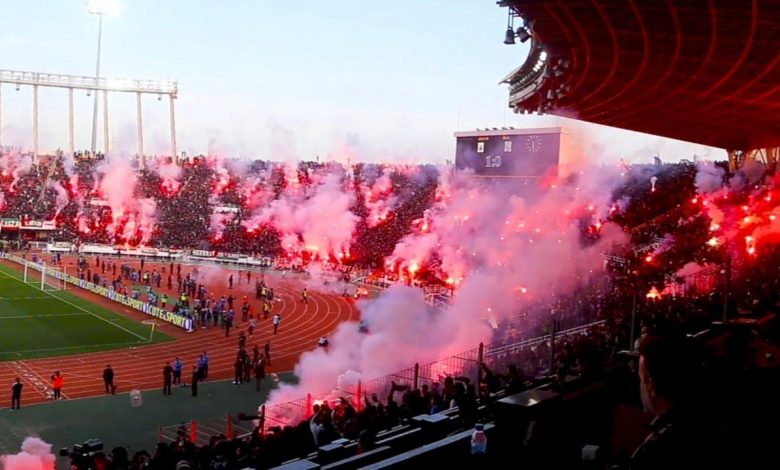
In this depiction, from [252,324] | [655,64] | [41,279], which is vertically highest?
[655,64]

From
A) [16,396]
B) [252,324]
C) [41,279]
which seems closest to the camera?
[16,396]

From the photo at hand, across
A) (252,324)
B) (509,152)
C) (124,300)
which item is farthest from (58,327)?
(509,152)

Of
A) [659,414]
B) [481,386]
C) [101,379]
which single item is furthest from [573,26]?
[101,379]

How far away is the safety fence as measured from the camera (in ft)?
48.6

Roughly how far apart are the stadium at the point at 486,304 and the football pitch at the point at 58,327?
167 mm

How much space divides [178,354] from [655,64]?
718 inches

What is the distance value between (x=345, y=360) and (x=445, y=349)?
9.49 ft

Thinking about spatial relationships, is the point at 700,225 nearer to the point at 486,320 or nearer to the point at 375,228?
the point at 486,320

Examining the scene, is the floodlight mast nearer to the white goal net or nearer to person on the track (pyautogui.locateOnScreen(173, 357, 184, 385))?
the white goal net

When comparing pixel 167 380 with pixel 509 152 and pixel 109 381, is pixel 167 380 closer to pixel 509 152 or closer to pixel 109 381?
pixel 109 381

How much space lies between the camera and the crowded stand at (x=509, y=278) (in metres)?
5.26

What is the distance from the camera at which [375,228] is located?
5506 centimetres

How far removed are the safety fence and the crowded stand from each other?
10 centimetres

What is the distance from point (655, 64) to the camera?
1677cm
